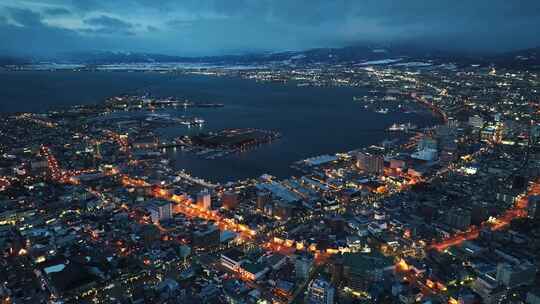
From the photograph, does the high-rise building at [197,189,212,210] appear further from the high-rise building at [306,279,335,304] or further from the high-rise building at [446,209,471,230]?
the high-rise building at [446,209,471,230]

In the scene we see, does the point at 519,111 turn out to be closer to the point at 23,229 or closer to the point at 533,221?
the point at 533,221

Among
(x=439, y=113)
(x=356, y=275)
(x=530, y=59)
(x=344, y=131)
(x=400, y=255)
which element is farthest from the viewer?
(x=530, y=59)

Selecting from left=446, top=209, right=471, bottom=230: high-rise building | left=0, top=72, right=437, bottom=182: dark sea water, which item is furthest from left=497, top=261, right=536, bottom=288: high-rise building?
left=0, top=72, right=437, bottom=182: dark sea water

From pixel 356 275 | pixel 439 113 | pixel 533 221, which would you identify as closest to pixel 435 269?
pixel 356 275

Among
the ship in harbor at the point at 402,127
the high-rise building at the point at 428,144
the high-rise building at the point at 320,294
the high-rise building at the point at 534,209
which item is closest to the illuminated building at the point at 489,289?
the high-rise building at the point at 320,294

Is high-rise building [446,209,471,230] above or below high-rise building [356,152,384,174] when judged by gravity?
below

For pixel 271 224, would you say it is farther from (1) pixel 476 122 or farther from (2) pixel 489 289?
(1) pixel 476 122

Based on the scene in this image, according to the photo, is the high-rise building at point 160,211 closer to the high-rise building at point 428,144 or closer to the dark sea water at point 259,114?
the dark sea water at point 259,114
